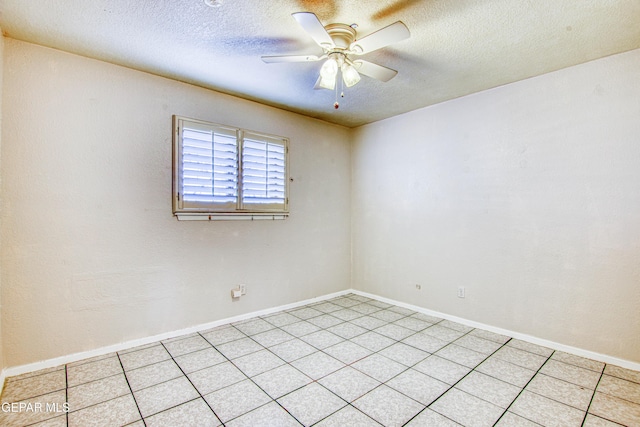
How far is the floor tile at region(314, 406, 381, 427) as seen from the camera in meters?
1.84

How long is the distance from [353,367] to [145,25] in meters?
2.97

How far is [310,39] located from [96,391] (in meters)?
2.96

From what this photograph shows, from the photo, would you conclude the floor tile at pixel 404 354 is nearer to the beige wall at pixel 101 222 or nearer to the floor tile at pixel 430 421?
the floor tile at pixel 430 421

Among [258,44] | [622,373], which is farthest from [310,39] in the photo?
[622,373]

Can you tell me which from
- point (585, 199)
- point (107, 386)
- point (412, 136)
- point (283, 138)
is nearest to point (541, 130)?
point (585, 199)

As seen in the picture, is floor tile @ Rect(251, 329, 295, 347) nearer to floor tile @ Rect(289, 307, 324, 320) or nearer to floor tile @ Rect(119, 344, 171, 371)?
floor tile @ Rect(289, 307, 324, 320)

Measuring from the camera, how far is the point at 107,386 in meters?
2.23

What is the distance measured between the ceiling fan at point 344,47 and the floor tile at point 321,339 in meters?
2.30

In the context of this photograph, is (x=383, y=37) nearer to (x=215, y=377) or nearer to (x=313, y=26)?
(x=313, y=26)

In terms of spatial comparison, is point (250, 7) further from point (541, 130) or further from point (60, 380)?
point (60, 380)

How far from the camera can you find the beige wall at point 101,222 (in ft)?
7.84

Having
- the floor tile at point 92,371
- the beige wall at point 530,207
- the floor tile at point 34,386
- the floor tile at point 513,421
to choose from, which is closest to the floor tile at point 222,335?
the floor tile at point 92,371

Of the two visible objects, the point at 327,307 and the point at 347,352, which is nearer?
the point at 347,352

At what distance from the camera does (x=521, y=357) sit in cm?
268
